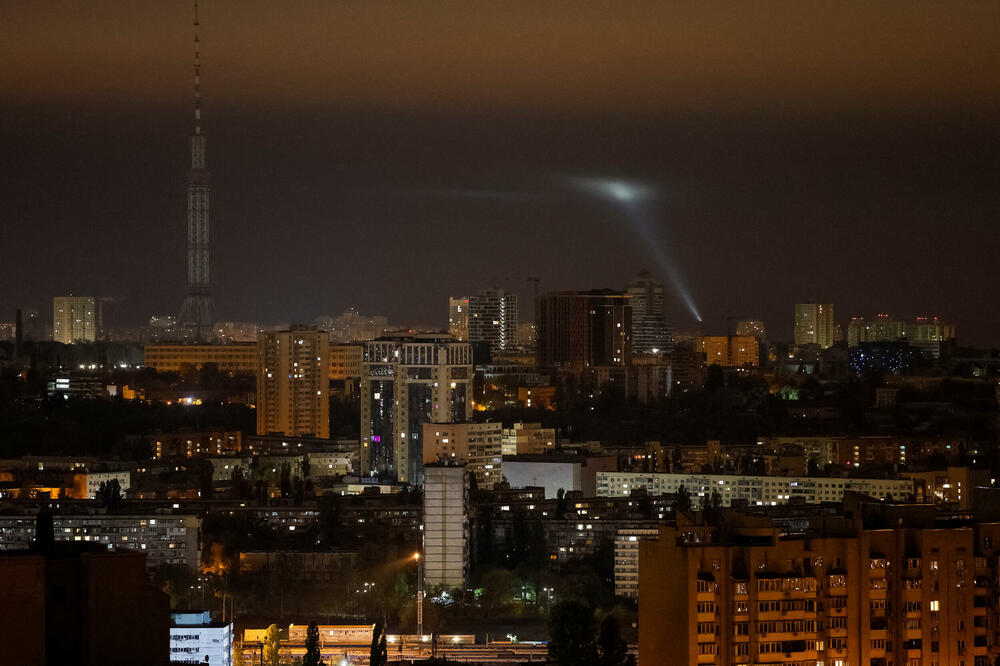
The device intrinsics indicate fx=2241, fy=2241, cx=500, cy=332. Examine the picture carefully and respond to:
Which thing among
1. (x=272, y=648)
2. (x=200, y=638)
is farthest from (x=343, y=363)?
(x=200, y=638)

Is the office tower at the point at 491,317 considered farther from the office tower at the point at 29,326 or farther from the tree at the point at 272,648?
the tree at the point at 272,648

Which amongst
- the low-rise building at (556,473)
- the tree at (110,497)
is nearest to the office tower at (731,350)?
the low-rise building at (556,473)

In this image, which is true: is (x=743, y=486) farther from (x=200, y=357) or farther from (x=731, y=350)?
(x=731, y=350)

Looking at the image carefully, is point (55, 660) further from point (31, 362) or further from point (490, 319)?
point (490, 319)

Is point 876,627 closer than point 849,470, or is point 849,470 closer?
point 876,627

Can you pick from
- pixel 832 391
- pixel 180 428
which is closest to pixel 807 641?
pixel 180 428
